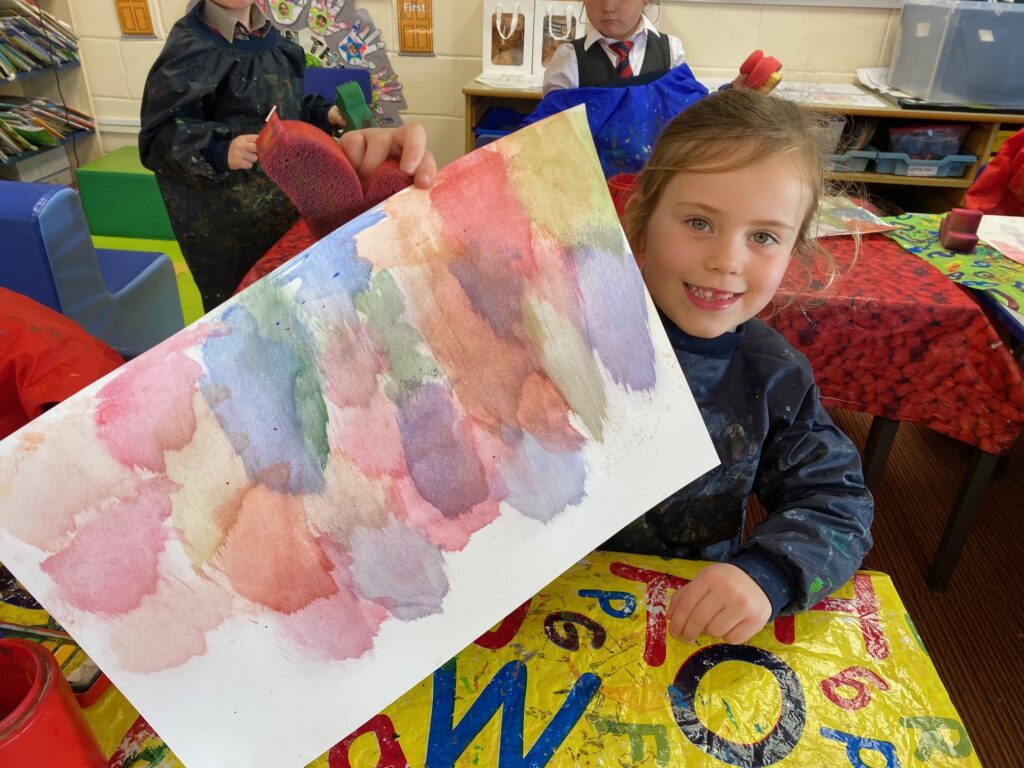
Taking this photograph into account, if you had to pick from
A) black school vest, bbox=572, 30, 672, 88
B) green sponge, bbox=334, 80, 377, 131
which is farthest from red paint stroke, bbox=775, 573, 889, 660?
black school vest, bbox=572, 30, 672, 88

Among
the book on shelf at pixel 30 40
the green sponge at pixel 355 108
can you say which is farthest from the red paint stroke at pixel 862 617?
the book on shelf at pixel 30 40

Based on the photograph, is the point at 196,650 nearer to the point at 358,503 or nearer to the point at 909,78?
the point at 358,503

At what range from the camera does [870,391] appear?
4.55 feet

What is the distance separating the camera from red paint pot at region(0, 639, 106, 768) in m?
0.37

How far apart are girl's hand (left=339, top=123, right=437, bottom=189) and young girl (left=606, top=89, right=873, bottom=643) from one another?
29 cm

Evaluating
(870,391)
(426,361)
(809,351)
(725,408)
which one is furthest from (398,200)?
(870,391)

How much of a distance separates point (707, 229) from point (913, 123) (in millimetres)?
2517

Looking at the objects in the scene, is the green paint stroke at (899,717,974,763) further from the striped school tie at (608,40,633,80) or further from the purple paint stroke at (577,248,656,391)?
the striped school tie at (608,40,633,80)

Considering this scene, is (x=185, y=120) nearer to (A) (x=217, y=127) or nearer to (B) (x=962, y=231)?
(A) (x=217, y=127)

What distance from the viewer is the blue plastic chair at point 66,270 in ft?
4.65

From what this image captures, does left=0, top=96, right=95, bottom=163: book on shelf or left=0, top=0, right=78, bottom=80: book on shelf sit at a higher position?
left=0, top=0, right=78, bottom=80: book on shelf

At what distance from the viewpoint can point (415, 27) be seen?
110 inches

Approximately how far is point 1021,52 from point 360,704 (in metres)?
3.05

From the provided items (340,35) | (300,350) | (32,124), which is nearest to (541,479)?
(300,350)
